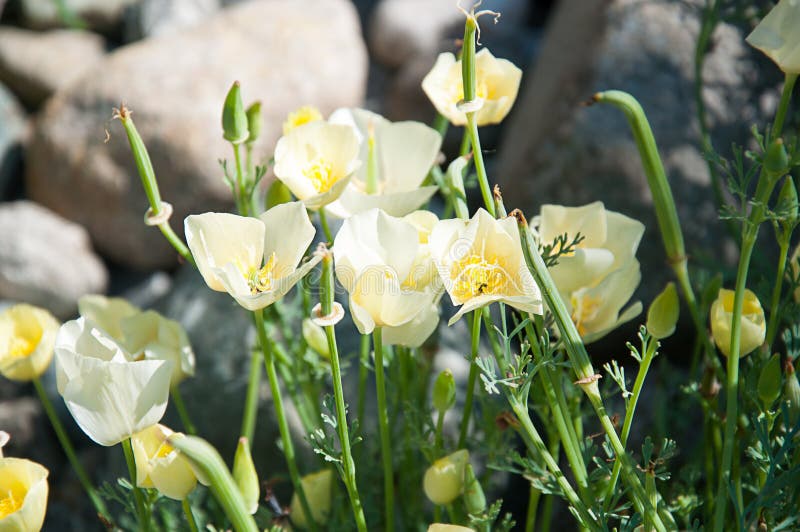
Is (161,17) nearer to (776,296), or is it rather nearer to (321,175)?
(321,175)

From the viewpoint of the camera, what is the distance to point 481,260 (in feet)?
1.74

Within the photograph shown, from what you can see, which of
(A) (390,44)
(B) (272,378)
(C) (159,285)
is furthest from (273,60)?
(B) (272,378)

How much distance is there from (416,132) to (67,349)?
31 cm

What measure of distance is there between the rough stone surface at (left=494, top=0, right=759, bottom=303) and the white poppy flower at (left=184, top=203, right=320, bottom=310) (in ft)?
2.33

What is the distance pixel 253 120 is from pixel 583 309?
1.03 feet

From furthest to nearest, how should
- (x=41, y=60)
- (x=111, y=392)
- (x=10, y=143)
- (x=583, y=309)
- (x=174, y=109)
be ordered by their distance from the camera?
1. (x=41, y=60)
2. (x=10, y=143)
3. (x=174, y=109)
4. (x=583, y=309)
5. (x=111, y=392)

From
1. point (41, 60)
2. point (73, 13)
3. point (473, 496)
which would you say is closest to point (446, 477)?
point (473, 496)

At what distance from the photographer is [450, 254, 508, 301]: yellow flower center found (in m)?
0.53

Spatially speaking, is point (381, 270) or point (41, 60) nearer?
point (381, 270)

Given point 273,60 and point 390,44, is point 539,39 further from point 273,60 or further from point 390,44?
point 273,60

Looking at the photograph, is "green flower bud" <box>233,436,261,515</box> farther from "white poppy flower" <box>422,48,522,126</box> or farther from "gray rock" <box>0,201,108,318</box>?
"gray rock" <box>0,201,108,318</box>

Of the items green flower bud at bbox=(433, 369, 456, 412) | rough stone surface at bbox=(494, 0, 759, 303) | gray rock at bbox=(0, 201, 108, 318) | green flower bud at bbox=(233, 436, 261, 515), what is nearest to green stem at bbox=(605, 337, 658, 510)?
green flower bud at bbox=(433, 369, 456, 412)

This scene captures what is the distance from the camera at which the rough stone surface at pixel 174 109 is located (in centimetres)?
165

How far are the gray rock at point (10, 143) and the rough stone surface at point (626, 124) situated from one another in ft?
4.10
